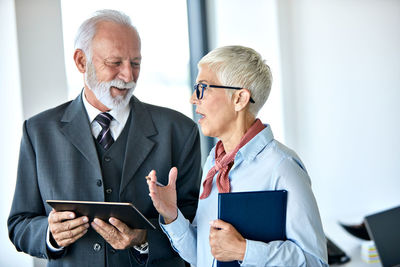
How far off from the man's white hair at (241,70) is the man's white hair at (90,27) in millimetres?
562

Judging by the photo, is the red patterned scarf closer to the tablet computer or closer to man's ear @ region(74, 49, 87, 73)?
the tablet computer

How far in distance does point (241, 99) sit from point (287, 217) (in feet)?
1.49

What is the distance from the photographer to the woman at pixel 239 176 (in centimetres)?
134

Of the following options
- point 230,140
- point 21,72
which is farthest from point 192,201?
point 21,72

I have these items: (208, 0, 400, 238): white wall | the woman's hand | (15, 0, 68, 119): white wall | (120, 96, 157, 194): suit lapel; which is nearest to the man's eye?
(120, 96, 157, 194): suit lapel

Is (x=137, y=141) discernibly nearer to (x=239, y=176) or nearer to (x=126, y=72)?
(x=126, y=72)

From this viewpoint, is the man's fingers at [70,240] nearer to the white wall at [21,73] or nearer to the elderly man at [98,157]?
the elderly man at [98,157]

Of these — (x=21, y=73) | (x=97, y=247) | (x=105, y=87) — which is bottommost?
(x=97, y=247)

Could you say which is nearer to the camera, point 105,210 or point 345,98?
point 105,210

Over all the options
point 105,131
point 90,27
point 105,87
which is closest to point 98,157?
point 105,131

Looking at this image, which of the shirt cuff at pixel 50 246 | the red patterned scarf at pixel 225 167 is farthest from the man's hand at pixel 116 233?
the red patterned scarf at pixel 225 167

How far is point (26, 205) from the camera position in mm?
1789

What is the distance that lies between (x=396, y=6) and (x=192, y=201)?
325 centimetres

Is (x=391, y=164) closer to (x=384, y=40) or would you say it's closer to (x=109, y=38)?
(x=384, y=40)
